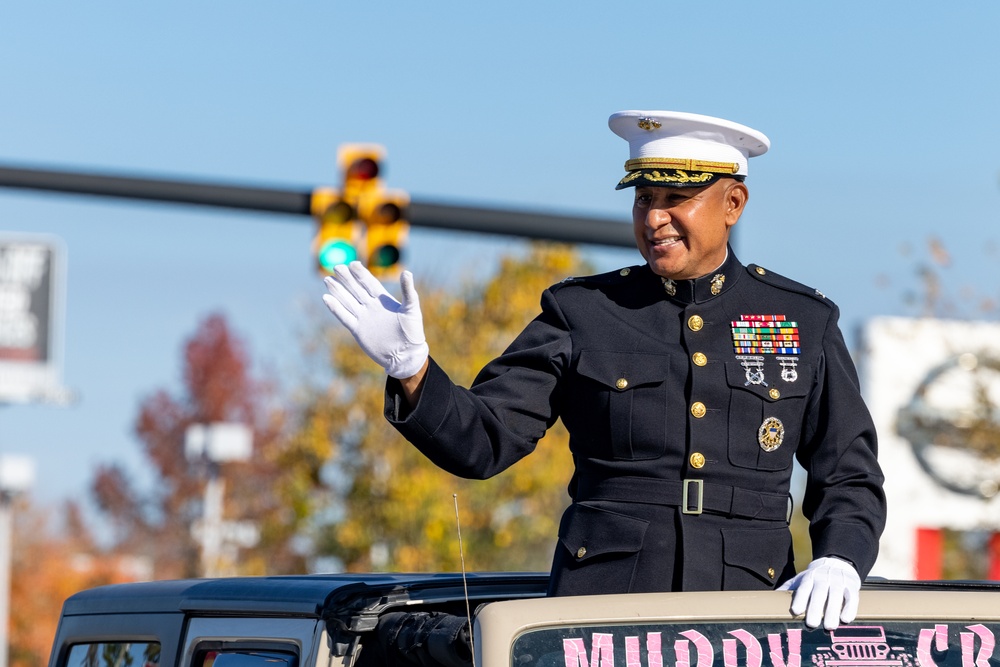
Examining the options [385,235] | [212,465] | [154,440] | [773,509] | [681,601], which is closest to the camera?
[681,601]

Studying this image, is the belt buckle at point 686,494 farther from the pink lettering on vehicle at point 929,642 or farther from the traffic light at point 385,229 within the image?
the traffic light at point 385,229

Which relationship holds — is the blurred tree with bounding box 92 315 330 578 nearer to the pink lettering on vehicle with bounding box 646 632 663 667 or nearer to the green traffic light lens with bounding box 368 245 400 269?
the green traffic light lens with bounding box 368 245 400 269

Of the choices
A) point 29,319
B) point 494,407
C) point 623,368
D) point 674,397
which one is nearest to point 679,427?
point 674,397

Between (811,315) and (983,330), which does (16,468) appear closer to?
(983,330)

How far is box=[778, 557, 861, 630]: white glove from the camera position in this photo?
311cm

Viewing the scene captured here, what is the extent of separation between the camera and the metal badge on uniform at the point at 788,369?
3.61 meters

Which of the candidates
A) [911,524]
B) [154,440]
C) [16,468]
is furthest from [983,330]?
[154,440]

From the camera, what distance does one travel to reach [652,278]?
12.4 feet

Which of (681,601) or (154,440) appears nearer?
(681,601)

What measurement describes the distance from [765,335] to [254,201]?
7.48 meters

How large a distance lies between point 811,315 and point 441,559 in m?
19.6

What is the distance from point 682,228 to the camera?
3670 mm

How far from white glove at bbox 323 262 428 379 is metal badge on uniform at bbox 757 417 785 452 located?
2.43ft

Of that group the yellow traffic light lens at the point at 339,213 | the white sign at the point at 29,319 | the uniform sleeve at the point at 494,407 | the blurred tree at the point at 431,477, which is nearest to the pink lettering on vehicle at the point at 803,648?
the uniform sleeve at the point at 494,407
